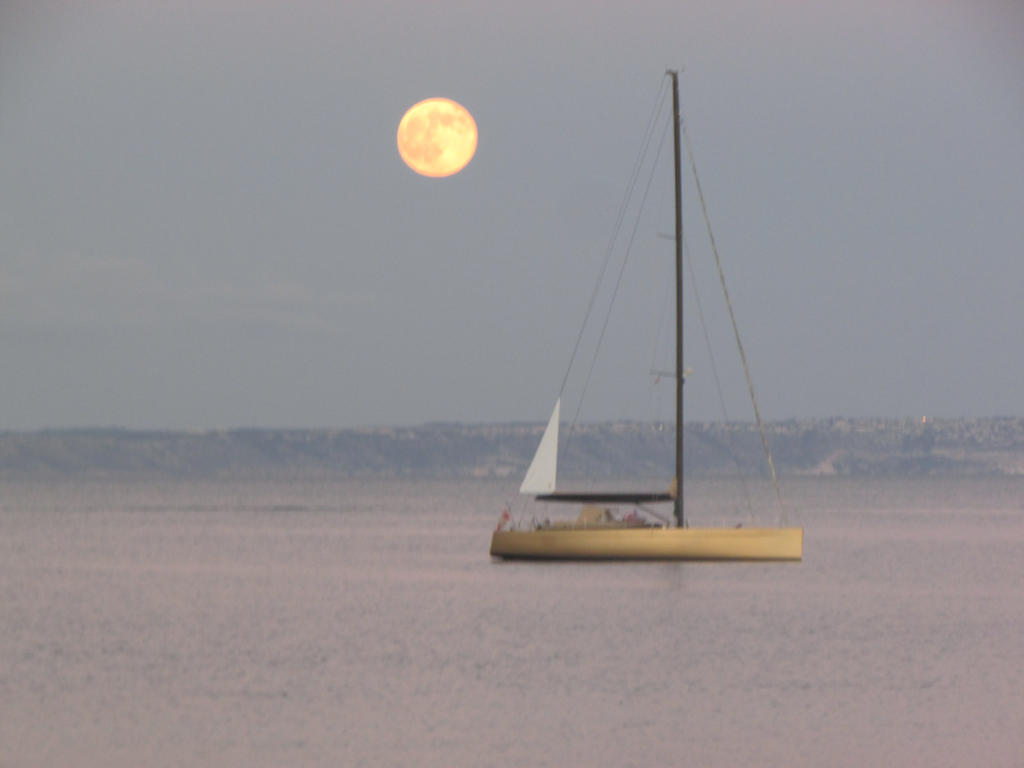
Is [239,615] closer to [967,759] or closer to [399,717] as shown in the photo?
[399,717]

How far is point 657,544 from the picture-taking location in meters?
53.4

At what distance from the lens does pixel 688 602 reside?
52.7 meters

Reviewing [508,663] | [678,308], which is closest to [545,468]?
[678,308]

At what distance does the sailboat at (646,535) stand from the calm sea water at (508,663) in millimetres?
1624

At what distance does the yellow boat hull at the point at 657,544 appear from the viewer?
53031mm

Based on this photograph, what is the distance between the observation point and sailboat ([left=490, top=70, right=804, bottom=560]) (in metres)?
53.3

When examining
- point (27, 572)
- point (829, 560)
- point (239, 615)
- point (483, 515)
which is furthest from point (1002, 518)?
point (239, 615)

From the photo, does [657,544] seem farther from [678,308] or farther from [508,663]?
[508,663]

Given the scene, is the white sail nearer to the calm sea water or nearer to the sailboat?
the sailboat

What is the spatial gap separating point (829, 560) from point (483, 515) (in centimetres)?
8226

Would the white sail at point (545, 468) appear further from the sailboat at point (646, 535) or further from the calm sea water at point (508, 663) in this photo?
the calm sea water at point (508, 663)

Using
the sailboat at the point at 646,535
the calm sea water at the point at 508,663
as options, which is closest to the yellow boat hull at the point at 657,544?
the sailboat at the point at 646,535

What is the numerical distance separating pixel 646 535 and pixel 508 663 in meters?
16.4

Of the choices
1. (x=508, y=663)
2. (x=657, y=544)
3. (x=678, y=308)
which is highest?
(x=678, y=308)
